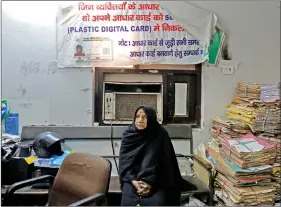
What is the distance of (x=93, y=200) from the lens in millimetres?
1803

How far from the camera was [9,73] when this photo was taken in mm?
3047

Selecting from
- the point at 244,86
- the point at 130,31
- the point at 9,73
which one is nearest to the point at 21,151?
the point at 9,73

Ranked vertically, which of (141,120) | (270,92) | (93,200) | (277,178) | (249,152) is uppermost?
(270,92)

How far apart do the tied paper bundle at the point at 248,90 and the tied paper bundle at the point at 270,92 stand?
0.19ft

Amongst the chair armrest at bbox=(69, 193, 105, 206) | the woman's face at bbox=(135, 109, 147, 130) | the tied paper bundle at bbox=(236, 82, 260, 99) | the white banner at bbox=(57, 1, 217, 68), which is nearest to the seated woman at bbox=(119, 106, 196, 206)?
the woman's face at bbox=(135, 109, 147, 130)

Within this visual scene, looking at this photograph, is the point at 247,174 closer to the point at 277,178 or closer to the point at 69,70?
the point at 277,178

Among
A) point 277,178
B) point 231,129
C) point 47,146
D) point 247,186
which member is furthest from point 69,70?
point 277,178

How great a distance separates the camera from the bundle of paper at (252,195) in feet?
8.59

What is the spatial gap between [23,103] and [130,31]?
3.91 ft

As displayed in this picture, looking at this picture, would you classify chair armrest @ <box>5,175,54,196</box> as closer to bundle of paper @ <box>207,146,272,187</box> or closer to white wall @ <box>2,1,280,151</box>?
white wall @ <box>2,1,280,151</box>

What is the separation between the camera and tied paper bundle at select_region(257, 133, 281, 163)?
9.06 feet

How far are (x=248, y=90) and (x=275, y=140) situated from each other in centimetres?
51

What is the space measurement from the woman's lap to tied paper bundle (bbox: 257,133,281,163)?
3.38ft

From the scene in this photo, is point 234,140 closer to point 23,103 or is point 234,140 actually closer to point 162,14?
point 162,14
